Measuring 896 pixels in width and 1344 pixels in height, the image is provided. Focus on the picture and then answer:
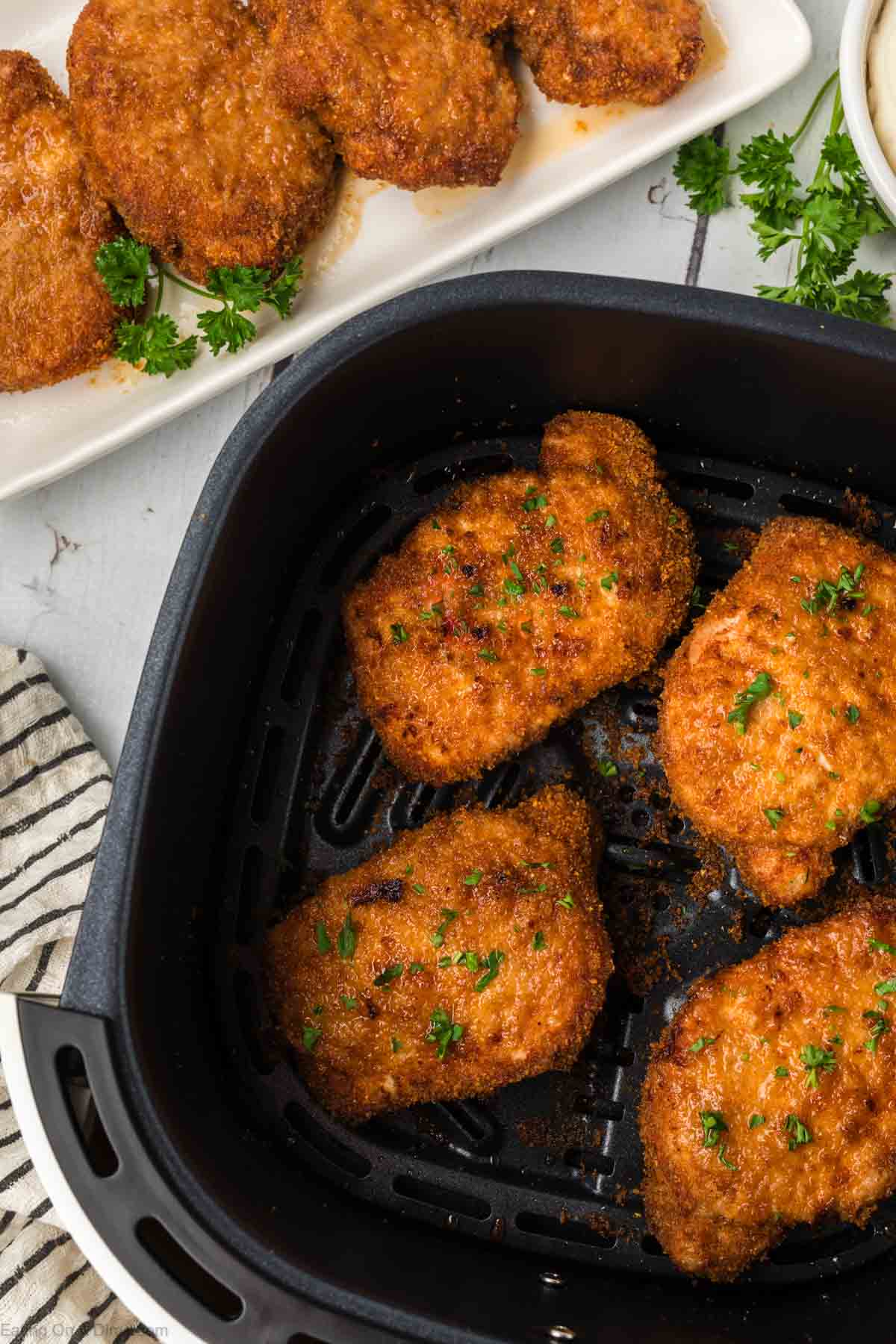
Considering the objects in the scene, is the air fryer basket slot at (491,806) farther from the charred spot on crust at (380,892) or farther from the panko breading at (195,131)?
the panko breading at (195,131)

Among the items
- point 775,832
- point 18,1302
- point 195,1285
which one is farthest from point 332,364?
point 18,1302

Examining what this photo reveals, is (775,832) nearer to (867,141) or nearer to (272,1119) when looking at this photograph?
(272,1119)

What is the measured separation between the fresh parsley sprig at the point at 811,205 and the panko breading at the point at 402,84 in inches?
13.6

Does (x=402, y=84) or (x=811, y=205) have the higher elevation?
(x=402, y=84)

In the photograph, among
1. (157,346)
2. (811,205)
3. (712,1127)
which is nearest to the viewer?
(712,1127)

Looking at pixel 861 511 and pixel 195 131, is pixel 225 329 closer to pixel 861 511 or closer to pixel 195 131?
pixel 195 131

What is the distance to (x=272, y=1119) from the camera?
6.32 feet

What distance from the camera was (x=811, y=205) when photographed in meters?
1.93

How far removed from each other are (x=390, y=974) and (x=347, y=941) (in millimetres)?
76

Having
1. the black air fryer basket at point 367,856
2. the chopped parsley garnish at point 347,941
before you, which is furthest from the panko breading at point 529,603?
the chopped parsley garnish at point 347,941

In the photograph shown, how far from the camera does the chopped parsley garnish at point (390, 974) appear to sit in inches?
71.2

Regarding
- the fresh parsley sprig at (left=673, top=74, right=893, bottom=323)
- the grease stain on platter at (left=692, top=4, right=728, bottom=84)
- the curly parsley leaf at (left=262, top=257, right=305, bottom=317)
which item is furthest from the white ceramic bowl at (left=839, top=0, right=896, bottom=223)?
the curly parsley leaf at (left=262, top=257, right=305, bottom=317)

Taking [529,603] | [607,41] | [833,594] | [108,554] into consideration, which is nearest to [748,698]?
[833,594]

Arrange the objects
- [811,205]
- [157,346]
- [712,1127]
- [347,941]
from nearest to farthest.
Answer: [712,1127] < [347,941] < [811,205] < [157,346]
